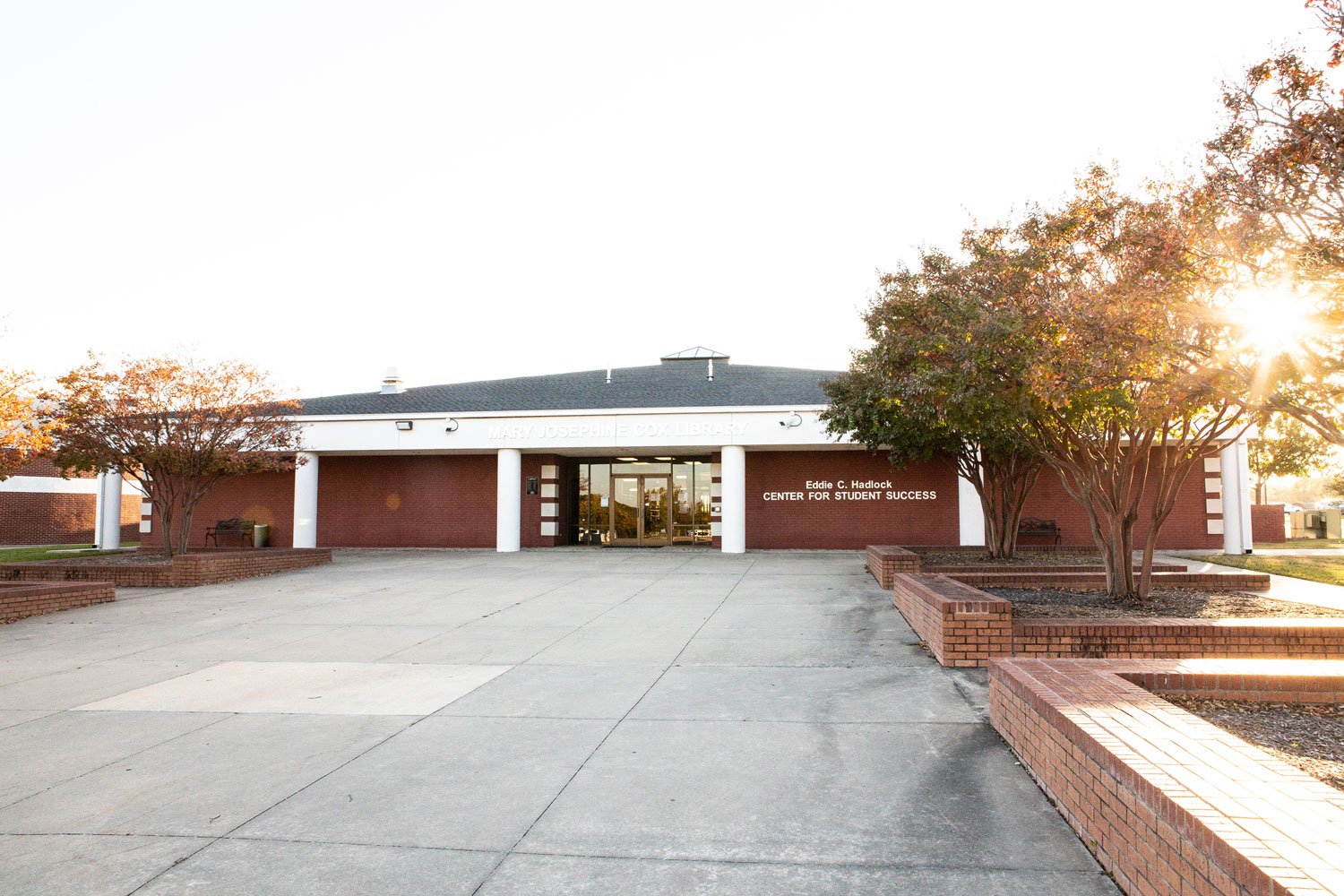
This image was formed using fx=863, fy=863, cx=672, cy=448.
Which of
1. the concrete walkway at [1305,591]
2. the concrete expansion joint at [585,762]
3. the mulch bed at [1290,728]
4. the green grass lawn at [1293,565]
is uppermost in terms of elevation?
the mulch bed at [1290,728]

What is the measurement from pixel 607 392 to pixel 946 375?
59.6ft

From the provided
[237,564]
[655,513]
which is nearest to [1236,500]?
[655,513]

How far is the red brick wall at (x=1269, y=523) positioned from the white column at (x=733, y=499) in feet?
64.7

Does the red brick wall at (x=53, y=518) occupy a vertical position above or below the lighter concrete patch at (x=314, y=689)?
above

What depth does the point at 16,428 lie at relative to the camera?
13875 mm

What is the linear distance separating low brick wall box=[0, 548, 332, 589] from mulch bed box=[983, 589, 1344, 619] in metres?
14.1

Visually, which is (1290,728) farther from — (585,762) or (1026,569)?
(1026,569)

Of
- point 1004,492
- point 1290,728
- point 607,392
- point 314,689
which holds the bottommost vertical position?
point 314,689

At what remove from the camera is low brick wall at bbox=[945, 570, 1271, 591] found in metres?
11.1

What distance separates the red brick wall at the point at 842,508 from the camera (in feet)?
80.7

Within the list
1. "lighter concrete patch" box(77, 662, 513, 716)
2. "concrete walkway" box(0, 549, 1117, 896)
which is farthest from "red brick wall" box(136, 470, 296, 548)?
"lighter concrete patch" box(77, 662, 513, 716)

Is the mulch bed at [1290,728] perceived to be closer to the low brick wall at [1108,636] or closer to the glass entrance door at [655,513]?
the low brick wall at [1108,636]

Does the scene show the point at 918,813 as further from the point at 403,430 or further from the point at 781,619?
the point at 403,430

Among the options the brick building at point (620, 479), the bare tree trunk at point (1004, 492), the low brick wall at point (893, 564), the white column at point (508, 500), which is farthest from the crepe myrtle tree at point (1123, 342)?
the white column at point (508, 500)
